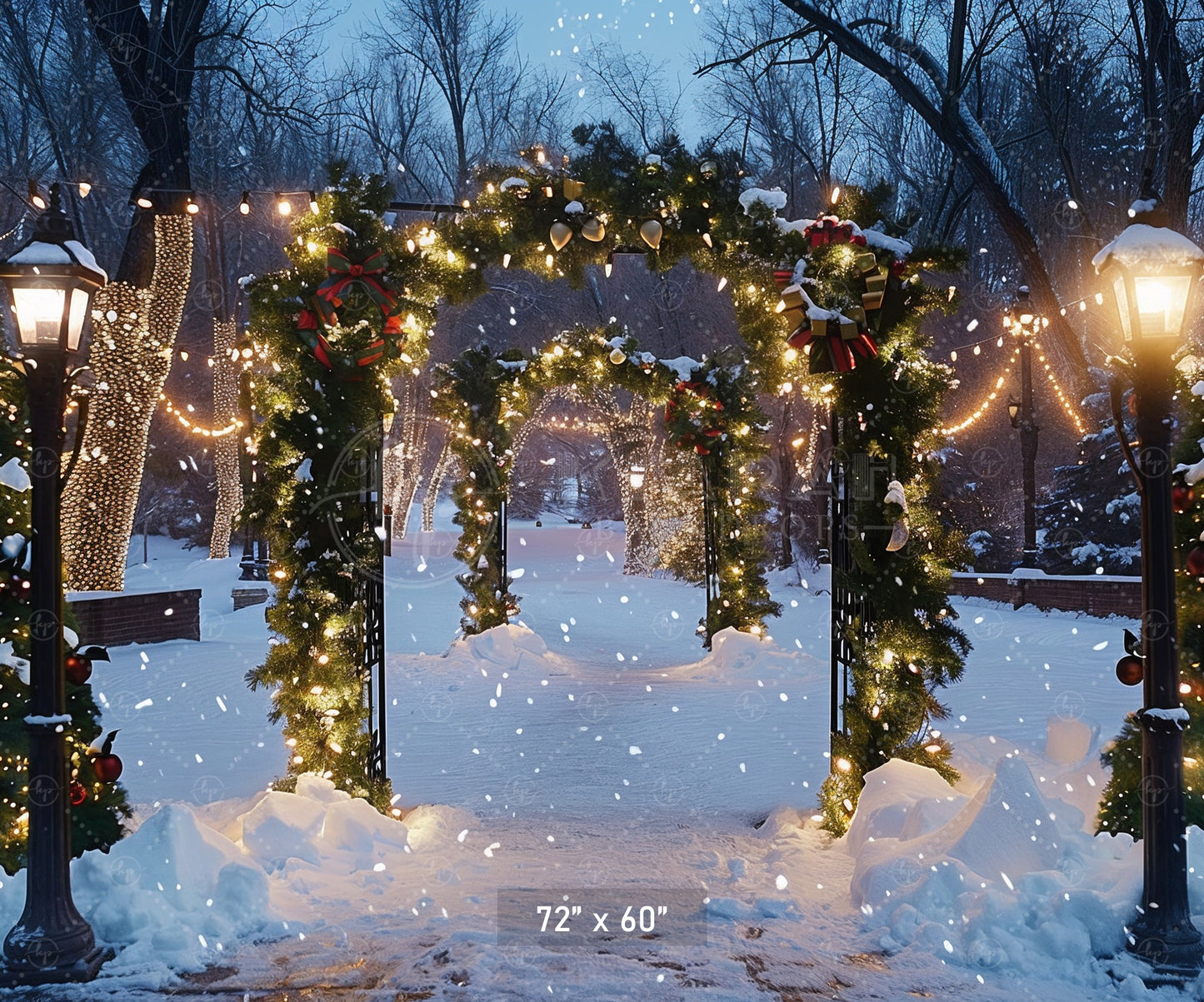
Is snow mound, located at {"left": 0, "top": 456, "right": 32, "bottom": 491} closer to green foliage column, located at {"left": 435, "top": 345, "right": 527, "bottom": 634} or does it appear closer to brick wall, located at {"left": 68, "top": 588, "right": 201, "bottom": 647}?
brick wall, located at {"left": 68, "top": 588, "right": 201, "bottom": 647}

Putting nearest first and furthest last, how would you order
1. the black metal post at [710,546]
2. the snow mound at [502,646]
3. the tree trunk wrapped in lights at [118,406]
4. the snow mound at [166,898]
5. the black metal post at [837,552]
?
the snow mound at [166,898]
the black metal post at [837,552]
the snow mound at [502,646]
the tree trunk wrapped in lights at [118,406]
the black metal post at [710,546]

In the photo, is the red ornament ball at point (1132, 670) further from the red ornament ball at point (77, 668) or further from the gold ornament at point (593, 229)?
the red ornament ball at point (77, 668)

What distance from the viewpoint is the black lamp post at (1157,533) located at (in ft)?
13.8

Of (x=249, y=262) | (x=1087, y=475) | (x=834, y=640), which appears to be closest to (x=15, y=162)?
(x=249, y=262)

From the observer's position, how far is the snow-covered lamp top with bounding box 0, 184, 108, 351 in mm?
4297

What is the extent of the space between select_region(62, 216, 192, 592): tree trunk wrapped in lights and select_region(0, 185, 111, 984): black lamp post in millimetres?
10541

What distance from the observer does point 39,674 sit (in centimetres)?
427

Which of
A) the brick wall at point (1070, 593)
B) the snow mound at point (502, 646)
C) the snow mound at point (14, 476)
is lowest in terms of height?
the snow mound at point (502, 646)

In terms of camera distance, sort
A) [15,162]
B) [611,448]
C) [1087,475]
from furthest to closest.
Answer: [611,448] → [1087,475] → [15,162]

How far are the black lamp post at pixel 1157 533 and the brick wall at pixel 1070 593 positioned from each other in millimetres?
12230

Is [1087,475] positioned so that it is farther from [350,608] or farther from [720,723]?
[350,608]

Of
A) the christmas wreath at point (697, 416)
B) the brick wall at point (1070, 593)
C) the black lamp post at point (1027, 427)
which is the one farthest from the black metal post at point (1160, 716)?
the black lamp post at point (1027, 427)

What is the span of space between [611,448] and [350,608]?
66.0 feet
